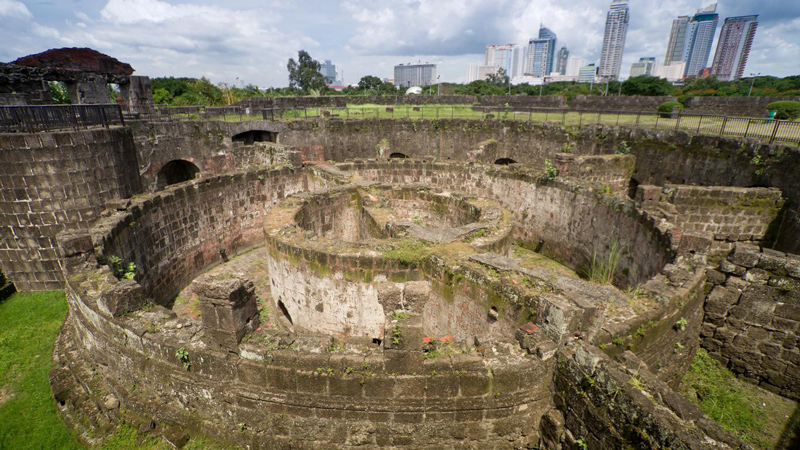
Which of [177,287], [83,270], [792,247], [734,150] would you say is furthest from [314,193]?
[734,150]

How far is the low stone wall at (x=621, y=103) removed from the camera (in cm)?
3191

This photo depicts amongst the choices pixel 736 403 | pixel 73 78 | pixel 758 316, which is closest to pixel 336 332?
pixel 736 403

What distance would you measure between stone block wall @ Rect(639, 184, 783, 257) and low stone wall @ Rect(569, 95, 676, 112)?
22.5 meters

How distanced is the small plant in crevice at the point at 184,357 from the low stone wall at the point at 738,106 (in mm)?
34113

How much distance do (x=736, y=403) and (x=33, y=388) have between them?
1429cm

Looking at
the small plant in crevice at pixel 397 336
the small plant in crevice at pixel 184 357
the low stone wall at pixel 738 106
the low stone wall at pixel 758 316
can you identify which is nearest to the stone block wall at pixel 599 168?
the low stone wall at pixel 758 316

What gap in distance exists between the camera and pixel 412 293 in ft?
18.7

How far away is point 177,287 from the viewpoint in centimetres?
1258

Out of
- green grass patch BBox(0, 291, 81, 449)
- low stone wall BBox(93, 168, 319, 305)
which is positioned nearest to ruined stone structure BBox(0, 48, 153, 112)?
green grass patch BBox(0, 291, 81, 449)

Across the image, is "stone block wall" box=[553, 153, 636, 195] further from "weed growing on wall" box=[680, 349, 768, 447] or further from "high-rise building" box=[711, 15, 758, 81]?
"high-rise building" box=[711, 15, 758, 81]

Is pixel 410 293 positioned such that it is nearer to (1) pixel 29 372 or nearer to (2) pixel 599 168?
(1) pixel 29 372

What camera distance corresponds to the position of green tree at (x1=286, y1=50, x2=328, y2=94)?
6241cm

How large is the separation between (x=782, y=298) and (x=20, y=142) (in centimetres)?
1881

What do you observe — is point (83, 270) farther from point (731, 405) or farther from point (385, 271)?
point (731, 405)
